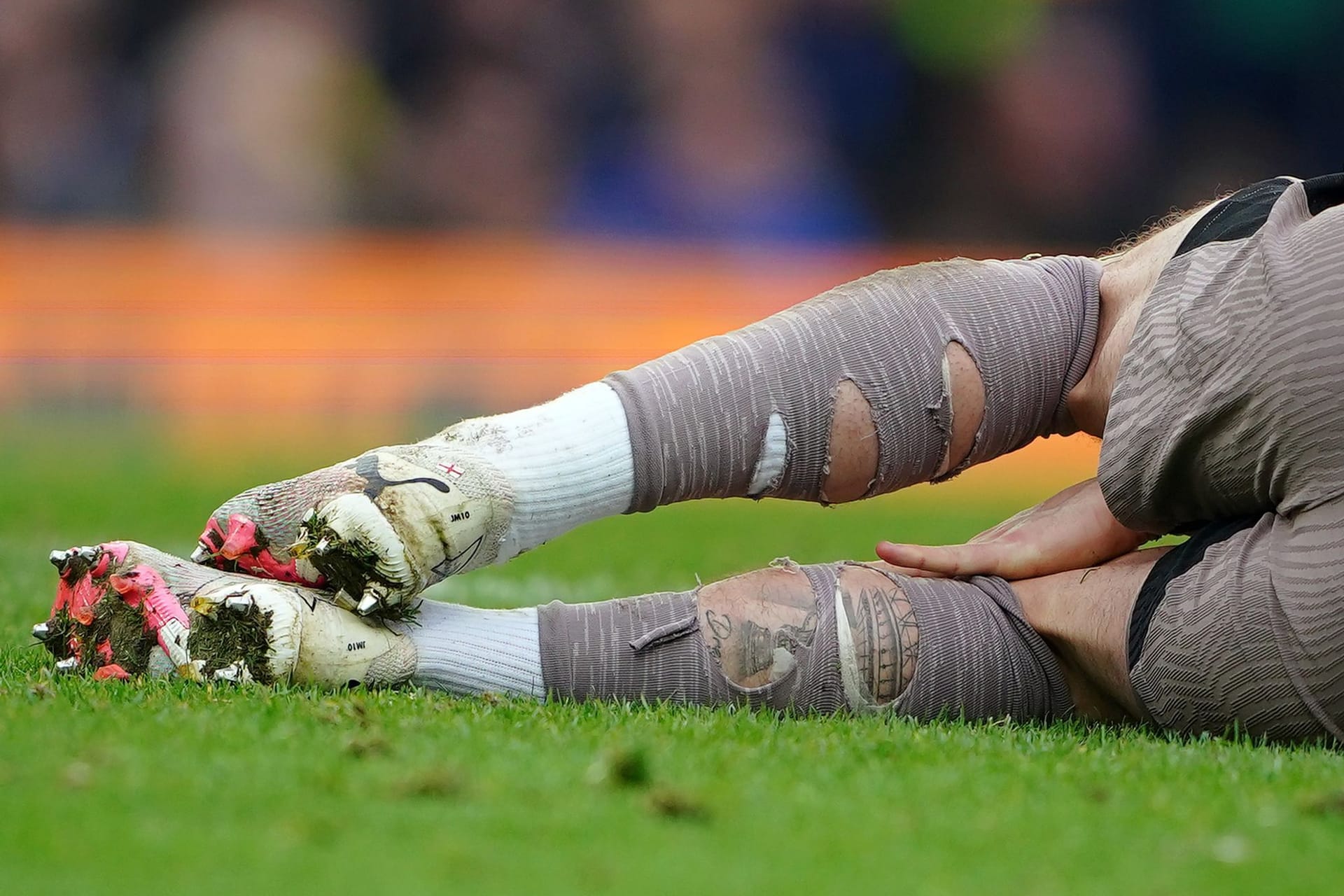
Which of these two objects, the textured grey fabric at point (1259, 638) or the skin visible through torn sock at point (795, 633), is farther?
the skin visible through torn sock at point (795, 633)

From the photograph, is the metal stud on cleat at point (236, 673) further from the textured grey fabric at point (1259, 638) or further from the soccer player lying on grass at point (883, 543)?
the textured grey fabric at point (1259, 638)

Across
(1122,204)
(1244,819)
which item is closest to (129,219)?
(1122,204)

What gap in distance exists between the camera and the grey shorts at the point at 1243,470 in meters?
1.33

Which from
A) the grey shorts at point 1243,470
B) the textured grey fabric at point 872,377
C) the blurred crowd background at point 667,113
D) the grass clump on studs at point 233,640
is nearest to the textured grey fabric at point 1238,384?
the grey shorts at point 1243,470

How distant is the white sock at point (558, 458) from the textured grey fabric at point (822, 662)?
12 cm

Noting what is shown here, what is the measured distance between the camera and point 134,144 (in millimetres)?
7730

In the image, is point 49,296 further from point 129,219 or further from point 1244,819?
point 1244,819

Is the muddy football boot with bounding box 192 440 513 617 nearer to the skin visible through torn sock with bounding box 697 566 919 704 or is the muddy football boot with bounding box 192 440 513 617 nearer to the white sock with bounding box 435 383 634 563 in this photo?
the white sock with bounding box 435 383 634 563

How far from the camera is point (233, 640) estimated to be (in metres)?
1.48

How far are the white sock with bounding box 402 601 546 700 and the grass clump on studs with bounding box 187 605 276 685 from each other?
0.15 m

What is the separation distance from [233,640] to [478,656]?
0.24 metres

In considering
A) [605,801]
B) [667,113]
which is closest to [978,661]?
[605,801]

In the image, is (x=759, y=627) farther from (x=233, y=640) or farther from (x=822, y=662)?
(x=233, y=640)

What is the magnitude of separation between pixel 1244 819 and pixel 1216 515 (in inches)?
18.6
